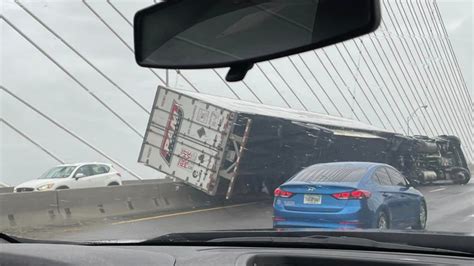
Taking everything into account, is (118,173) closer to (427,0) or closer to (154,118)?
(154,118)

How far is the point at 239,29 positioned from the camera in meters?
2.55

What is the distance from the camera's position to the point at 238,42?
8.34 feet

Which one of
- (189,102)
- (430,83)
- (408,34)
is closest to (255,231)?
(408,34)

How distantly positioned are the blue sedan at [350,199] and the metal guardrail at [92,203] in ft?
11.9

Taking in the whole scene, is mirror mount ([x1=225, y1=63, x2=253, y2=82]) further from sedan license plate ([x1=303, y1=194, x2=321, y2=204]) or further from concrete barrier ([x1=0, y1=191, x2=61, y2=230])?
concrete barrier ([x1=0, y1=191, x2=61, y2=230])

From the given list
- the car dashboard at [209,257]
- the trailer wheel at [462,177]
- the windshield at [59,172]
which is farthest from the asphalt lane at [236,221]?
the windshield at [59,172]

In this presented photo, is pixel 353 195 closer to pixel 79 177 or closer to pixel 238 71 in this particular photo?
pixel 238 71

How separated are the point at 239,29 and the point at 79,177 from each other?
10990 mm

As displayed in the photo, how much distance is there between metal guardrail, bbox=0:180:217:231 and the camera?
27.1 feet

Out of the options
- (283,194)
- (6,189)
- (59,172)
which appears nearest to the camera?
(283,194)

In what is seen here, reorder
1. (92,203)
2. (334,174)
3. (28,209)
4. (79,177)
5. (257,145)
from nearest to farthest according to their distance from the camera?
(334,174) < (28,209) < (92,203) < (257,145) < (79,177)

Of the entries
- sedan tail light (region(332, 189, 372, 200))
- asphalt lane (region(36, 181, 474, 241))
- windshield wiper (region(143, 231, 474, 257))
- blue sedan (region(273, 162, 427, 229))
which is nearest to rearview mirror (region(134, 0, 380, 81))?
windshield wiper (region(143, 231, 474, 257))

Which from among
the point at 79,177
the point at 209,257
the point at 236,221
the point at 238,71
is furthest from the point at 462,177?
the point at 79,177

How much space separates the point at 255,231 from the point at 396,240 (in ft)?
3.13
